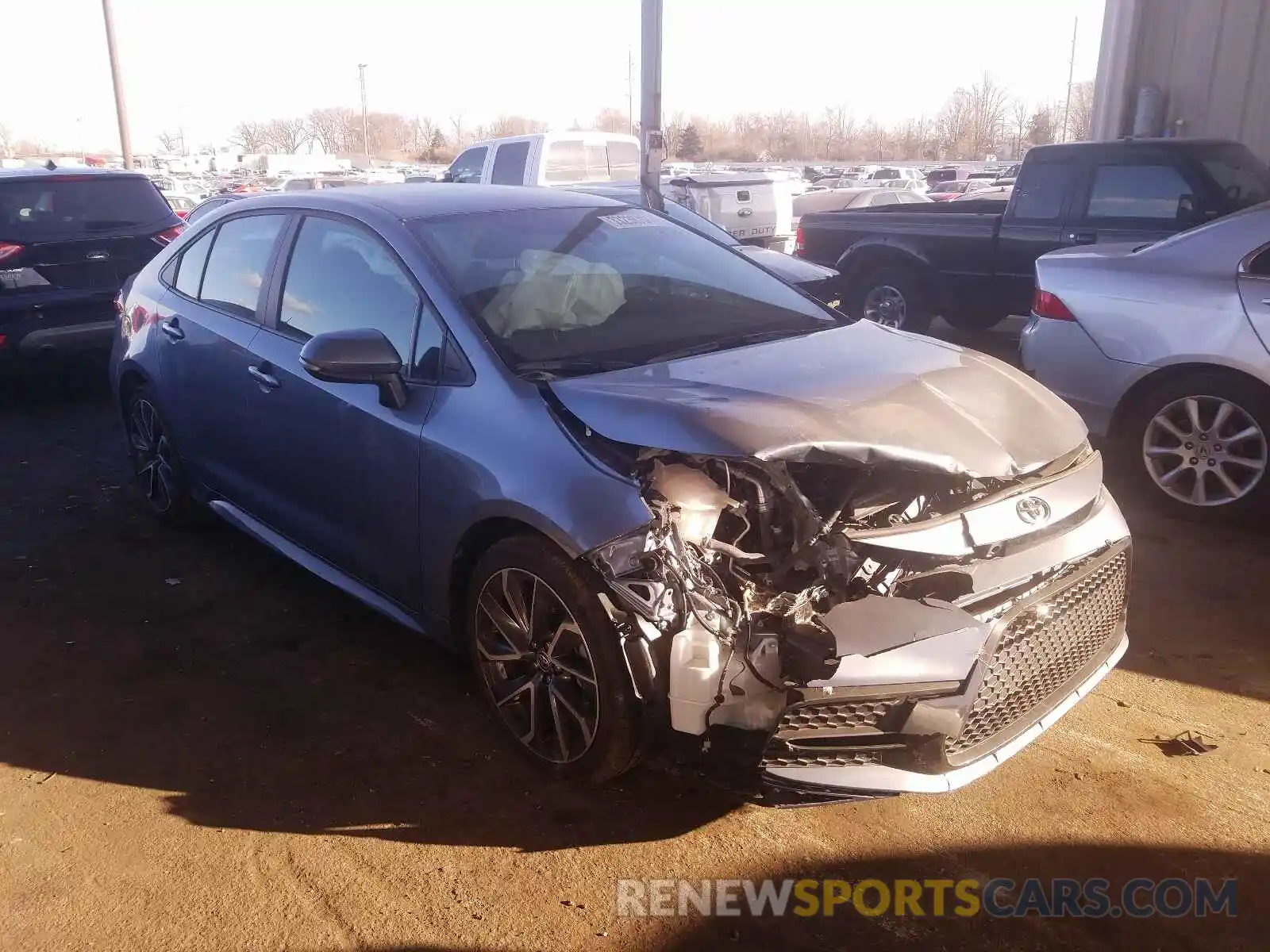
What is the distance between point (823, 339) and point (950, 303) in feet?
19.6

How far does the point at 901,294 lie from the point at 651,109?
279cm

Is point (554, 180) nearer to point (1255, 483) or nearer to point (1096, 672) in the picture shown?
point (1255, 483)

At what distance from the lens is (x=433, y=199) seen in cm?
402

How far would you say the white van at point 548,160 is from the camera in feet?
45.4

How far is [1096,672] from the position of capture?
3.15m

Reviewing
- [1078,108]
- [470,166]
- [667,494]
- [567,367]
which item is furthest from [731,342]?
[1078,108]

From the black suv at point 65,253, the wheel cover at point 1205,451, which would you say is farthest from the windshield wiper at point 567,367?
the black suv at point 65,253

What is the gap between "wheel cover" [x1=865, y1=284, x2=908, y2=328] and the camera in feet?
31.4

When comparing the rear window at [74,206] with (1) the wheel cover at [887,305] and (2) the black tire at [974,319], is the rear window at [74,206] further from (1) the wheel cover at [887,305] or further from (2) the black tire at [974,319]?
(2) the black tire at [974,319]

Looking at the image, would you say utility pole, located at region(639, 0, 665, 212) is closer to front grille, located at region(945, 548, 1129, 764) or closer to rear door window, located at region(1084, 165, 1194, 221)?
rear door window, located at region(1084, 165, 1194, 221)

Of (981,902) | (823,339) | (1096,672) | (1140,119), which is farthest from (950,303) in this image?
(981,902)

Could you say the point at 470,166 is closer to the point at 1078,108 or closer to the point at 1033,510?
the point at 1033,510

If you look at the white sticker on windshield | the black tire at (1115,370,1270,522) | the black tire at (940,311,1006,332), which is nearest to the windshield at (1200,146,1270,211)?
the black tire at (940,311,1006,332)

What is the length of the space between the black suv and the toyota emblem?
256 inches
